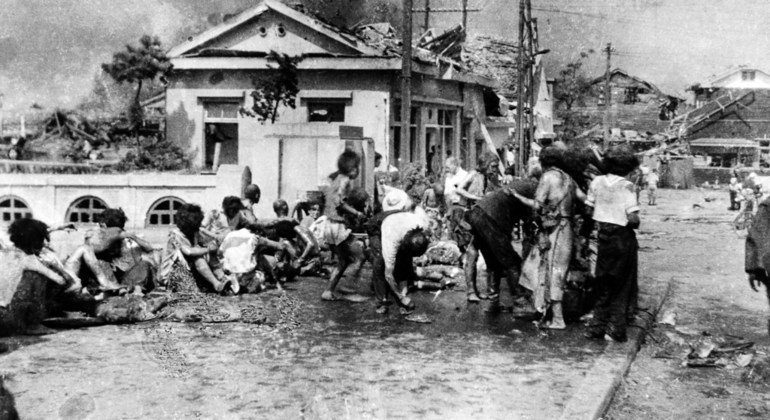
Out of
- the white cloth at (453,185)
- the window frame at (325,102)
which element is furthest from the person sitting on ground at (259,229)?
the window frame at (325,102)

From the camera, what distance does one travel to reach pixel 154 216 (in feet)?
46.3

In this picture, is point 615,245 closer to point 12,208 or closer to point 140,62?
point 12,208

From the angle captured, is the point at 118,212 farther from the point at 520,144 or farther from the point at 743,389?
the point at 520,144

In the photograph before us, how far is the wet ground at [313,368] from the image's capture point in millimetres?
5355

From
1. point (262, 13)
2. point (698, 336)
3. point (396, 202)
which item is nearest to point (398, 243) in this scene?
point (396, 202)

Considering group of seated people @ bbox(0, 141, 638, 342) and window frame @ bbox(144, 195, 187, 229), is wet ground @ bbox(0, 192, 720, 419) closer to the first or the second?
group of seated people @ bbox(0, 141, 638, 342)

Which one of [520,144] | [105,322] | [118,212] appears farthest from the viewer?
[520,144]

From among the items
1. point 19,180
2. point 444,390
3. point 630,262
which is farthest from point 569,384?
point 19,180

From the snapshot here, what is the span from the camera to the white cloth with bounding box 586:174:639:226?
727cm

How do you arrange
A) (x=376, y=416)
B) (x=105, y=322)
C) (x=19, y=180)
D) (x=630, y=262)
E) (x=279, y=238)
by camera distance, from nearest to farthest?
(x=376, y=416) → (x=630, y=262) → (x=105, y=322) → (x=279, y=238) → (x=19, y=180)

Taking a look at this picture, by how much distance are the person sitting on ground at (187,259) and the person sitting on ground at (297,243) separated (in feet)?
4.98

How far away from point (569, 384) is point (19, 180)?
11316 mm

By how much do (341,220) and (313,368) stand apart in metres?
3.13

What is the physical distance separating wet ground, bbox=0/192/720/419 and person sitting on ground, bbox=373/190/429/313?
0.85 ft
